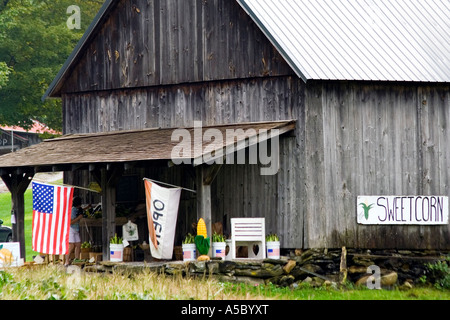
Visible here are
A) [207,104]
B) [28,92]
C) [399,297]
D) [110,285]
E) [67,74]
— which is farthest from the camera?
[28,92]

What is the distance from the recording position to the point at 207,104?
80.4 feet

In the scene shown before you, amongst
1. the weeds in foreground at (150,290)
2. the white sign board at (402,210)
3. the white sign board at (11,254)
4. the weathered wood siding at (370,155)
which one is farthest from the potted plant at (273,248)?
the white sign board at (11,254)

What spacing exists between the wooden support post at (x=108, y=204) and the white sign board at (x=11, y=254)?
7.42ft

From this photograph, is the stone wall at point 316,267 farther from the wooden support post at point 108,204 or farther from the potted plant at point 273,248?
the wooden support post at point 108,204

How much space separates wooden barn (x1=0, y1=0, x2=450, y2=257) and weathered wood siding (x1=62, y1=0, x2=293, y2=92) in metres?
0.04

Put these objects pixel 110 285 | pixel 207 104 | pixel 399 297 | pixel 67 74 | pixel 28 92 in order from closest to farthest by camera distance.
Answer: pixel 110 285, pixel 399 297, pixel 207 104, pixel 67 74, pixel 28 92

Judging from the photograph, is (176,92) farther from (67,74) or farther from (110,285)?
(110,285)

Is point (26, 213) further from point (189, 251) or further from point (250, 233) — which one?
point (189, 251)

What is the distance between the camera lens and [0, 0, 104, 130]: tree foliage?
38.3 metres

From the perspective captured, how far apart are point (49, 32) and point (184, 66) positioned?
15459 millimetres

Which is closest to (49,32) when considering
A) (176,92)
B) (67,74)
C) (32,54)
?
(32,54)

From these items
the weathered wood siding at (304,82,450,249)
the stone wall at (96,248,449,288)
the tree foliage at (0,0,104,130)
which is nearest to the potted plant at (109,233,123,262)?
the stone wall at (96,248,449,288)

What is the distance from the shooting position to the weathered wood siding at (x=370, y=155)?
22.9 meters

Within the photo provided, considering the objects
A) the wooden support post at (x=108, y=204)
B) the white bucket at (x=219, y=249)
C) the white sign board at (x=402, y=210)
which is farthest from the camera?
the wooden support post at (x=108, y=204)
